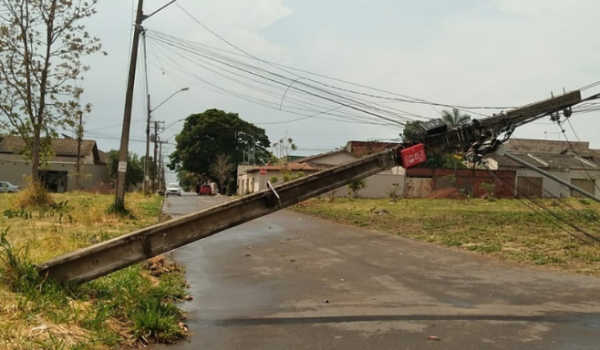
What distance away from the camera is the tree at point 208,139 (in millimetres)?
74625

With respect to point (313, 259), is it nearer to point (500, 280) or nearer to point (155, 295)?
point (500, 280)

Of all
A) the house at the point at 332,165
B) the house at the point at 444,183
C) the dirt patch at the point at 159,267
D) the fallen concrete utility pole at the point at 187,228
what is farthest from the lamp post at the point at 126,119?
the house at the point at 444,183

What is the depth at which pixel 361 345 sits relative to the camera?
6223mm

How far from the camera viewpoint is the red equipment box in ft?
30.2

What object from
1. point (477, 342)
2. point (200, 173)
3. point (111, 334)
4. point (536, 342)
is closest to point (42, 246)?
point (111, 334)

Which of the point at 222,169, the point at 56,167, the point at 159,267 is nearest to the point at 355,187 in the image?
the point at 222,169

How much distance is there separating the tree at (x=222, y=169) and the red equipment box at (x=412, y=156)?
6265 centimetres

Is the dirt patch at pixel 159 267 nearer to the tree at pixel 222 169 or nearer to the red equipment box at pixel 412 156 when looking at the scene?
the red equipment box at pixel 412 156

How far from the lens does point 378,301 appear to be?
8.66 metres

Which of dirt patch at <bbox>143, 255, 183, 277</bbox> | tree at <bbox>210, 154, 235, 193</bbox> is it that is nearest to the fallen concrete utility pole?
dirt patch at <bbox>143, 255, 183, 277</bbox>

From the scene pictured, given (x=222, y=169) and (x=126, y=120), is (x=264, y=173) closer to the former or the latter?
(x=222, y=169)

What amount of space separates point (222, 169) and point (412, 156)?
63.2 metres

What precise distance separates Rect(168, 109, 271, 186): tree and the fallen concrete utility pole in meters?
66.4

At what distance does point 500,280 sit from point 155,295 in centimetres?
669
